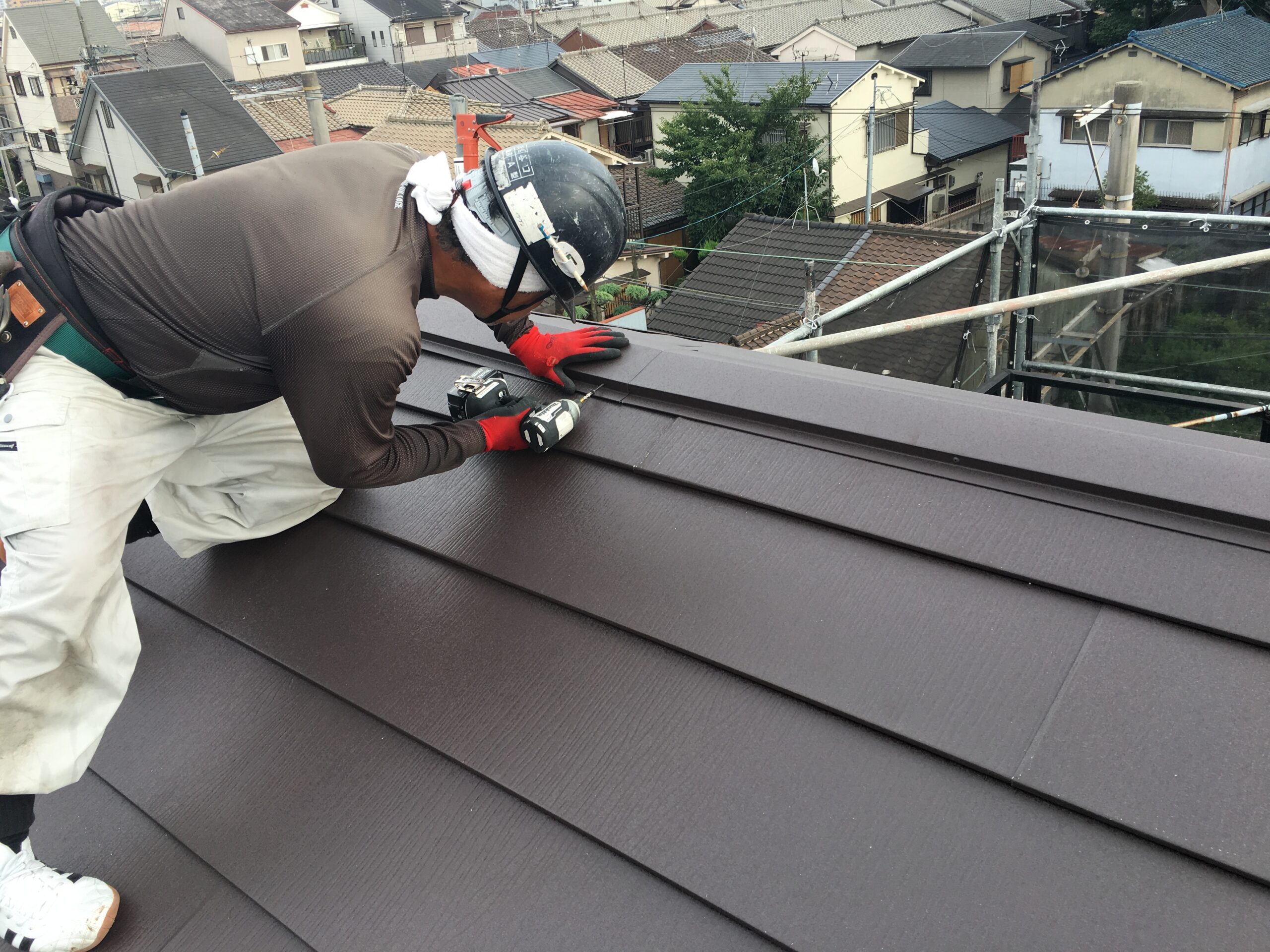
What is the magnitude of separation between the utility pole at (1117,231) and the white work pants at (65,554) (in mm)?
3720

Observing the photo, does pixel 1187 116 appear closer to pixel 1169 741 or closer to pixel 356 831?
pixel 1169 741

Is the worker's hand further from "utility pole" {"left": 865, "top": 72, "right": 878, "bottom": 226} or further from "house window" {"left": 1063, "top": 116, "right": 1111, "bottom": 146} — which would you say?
"house window" {"left": 1063, "top": 116, "right": 1111, "bottom": 146}

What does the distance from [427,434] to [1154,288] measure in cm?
435

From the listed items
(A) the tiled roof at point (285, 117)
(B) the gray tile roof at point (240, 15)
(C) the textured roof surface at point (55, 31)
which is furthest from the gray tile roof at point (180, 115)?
(B) the gray tile roof at point (240, 15)

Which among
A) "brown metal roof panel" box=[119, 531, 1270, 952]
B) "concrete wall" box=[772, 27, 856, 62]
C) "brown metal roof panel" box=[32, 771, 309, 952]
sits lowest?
"brown metal roof panel" box=[32, 771, 309, 952]

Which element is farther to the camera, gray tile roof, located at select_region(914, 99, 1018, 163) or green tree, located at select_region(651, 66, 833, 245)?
gray tile roof, located at select_region(914, 99, 1018, 163)

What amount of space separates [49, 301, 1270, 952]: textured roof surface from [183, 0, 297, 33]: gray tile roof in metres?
35.1

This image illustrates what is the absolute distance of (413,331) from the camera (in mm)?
1814

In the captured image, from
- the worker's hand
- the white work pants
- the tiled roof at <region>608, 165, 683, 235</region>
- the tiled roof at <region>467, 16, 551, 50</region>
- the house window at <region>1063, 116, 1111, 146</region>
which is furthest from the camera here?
the tiled roof at <region>467, 16, 551, 50</region>

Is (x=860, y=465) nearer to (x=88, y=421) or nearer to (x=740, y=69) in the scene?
(x=88, y=421)

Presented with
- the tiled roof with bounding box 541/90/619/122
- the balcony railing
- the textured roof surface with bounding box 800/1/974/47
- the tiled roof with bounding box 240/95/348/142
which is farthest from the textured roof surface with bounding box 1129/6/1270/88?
the balcony railing

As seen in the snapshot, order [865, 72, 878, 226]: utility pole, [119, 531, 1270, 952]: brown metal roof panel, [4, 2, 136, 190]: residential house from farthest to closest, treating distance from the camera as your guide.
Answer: [4, 2, 136, 190]: residential house, [865, 72, 878, 226]: utility pole, [119, 531, 1270, 952]: brown metal roof panel

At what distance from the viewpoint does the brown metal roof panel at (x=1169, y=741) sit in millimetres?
1158

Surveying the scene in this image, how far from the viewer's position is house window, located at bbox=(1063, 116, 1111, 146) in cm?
2105
